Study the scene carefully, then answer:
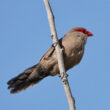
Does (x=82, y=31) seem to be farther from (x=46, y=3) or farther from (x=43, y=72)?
(x=46, y=3)

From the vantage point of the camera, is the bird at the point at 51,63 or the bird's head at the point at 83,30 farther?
the bird's head at the point at 83,30

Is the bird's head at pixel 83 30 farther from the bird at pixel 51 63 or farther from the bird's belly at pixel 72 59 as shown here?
the bird's belly at pixel 72 59

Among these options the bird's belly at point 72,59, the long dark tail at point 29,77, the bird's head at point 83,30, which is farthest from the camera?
the bird's head at point 83,30

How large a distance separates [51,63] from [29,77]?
1.67 ft

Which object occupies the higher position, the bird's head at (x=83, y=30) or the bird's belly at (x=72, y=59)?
the bird's head at (x=83, y=30)

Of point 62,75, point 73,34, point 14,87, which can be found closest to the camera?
point 62,75

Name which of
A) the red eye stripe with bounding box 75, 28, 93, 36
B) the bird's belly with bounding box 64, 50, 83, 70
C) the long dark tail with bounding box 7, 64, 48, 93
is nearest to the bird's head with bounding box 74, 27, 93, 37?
the red eye stripe with bounding box 75, 28, 93, 36

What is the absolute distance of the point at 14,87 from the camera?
235 inches

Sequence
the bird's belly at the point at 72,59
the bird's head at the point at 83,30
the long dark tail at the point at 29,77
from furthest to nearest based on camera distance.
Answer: the bird's head at the point at 83,30, the long dark tail at the point at 29,77, the bird's belly at the point at 72,59

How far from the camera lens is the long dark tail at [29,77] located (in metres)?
6.09

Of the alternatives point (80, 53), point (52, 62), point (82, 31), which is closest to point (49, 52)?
point (52, 62)

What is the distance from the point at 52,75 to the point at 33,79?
0.35 metres

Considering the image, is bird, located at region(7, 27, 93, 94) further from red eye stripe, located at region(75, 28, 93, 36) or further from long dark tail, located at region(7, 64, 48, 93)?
red eye stripe, located at region(75, 28, 93, 36)

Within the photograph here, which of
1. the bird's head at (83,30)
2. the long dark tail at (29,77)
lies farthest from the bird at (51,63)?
the bird's head at (83,30)
